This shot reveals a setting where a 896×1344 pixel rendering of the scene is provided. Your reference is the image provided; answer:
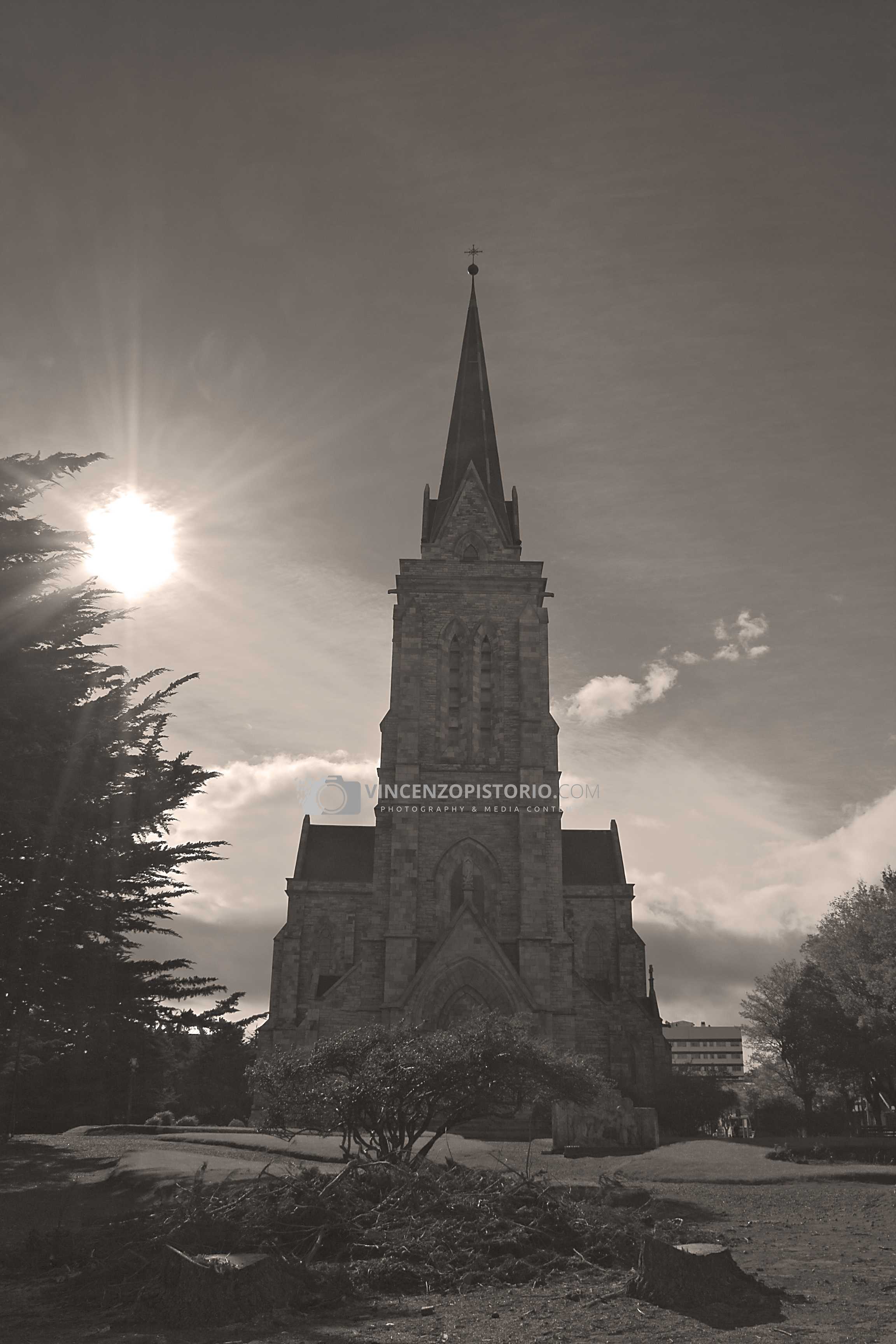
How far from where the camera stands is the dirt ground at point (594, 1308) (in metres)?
6.57

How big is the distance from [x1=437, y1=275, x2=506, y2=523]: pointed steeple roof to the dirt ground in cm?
3406

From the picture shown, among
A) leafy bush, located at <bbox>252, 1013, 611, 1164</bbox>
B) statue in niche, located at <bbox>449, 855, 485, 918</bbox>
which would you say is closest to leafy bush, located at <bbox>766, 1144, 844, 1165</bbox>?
leafy bush, located at <bbox>252, 1013, 611, 1164</bbox>

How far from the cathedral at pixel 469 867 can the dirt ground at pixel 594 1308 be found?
68.6 ft

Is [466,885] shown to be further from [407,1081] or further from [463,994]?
[407,1081]

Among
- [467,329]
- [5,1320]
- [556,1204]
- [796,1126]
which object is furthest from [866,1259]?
[467,329]

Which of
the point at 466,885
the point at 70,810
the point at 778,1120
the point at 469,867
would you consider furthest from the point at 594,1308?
the point at 469,867

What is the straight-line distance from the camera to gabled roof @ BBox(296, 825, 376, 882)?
4062cm

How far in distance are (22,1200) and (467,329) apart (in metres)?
44.3

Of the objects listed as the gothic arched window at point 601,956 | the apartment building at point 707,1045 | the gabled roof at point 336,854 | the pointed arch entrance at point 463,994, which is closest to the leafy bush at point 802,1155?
the pointed arch entrance at point 463,994

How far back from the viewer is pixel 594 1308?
292 inches

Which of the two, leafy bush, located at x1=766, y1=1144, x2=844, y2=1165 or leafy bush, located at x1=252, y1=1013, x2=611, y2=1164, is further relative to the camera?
leafy bush, located at x1=766, y1=1144, x2=844, y2=1165

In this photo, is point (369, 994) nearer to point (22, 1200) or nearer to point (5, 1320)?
point (22, 1200)

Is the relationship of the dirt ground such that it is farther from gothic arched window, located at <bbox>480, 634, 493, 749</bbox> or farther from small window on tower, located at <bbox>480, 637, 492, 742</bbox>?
small window on tower, located at <bbox>480, 637, 492, 742</bbox>

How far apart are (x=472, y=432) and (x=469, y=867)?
20950 millimetres
